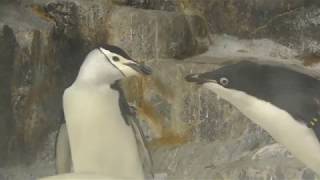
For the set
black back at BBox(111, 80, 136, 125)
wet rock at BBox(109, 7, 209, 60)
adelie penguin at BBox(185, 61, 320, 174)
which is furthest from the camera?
wet rock at BBox(109, 7, 209, 60)

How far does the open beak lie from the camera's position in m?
2.17

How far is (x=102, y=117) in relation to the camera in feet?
7.04

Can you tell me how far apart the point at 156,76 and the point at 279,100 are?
0.35 metres

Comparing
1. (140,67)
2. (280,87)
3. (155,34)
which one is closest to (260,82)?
(280,87)

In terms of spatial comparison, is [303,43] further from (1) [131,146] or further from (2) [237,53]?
(1) [131,146]

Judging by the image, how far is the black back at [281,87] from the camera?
6.85 ft

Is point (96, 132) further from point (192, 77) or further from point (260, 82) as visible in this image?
point (260, 82)

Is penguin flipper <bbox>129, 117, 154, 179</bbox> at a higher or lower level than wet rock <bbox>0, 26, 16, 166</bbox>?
lower

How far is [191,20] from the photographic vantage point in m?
2.51

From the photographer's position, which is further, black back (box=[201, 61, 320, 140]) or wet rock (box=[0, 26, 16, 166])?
wet rock (box=[0, 26, 16, 166])

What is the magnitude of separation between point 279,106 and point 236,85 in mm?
108

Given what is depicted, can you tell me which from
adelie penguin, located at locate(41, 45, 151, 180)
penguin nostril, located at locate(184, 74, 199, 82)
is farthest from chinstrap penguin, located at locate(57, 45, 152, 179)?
penguin nostril, located at locate(184, 74, 199, 82)

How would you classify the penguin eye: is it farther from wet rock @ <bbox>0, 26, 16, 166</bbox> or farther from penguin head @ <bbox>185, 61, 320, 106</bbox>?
wet rock @ <bbox>0, 26, 16, 166</bbox>

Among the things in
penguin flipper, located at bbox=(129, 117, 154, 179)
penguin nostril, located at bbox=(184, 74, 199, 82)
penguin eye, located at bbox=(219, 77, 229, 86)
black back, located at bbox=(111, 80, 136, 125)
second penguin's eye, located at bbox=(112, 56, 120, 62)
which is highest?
second penguin's eye, located at bbox=(112, 56, 120, 62)
